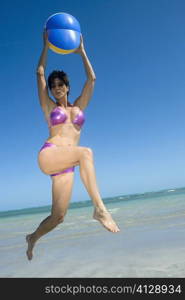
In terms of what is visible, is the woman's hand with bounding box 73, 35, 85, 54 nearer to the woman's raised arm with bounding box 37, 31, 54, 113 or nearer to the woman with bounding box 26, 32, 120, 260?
the woman with bounding box 26, 32, 120, 260

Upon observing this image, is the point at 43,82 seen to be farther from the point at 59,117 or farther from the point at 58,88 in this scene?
the point at 59,117

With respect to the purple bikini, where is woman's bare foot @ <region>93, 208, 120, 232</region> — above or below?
below

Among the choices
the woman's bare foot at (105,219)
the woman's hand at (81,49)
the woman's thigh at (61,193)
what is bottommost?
the woman's bare foot at (105,219)

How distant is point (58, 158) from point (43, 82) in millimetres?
1010

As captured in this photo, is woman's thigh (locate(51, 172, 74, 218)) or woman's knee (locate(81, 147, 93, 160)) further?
woman's thigh (locate(51, 172, 74, 218))

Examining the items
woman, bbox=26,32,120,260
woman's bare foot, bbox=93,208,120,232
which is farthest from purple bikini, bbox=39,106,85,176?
woman's bare foot, bbox=93,208,120,232

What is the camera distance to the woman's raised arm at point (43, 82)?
4492 mm

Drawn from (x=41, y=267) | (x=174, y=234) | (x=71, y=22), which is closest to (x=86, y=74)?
(x=71, y=22)

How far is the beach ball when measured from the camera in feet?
14.3

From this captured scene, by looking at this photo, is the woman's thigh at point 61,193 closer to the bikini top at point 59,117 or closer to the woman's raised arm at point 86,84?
the bikini top at point 59,117

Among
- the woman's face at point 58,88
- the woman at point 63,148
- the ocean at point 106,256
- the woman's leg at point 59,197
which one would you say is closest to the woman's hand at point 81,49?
the woman at point 63,148

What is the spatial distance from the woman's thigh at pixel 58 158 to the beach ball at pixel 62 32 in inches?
46.8

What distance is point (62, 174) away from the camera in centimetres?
436

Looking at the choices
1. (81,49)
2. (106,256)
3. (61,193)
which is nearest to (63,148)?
(61,193)
